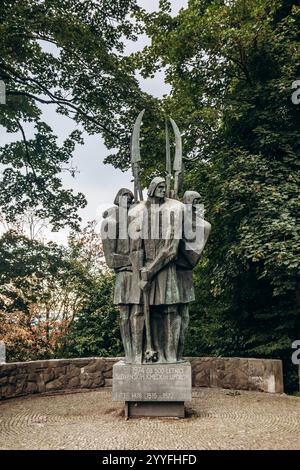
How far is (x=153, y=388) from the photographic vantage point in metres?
6.16

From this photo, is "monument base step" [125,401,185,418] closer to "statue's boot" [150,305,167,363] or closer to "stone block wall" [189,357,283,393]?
"statue's boot" [150,305,167,363]

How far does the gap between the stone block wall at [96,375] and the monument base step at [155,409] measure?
2.92m

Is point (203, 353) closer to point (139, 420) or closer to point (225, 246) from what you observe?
point (225, 246)

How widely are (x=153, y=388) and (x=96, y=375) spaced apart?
3.35m

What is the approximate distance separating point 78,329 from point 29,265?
2.14 m

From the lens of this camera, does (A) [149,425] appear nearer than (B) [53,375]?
Yes

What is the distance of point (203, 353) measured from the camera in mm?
11719

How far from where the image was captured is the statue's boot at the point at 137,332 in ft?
21.2

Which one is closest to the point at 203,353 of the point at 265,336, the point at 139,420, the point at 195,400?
the point at 265,336
